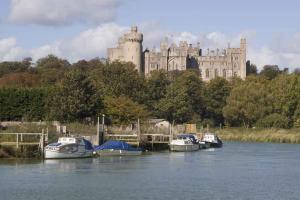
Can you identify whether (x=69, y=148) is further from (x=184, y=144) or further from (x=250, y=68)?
(x=250, y=68)

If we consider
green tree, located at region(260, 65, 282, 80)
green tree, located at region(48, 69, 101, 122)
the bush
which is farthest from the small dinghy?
green tree, located at region(260, 65, 282, 80)

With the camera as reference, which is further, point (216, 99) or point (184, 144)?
point (216, 99)

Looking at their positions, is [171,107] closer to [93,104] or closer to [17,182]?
[93,104]

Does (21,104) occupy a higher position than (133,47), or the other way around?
(133,47)

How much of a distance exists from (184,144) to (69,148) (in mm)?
18481

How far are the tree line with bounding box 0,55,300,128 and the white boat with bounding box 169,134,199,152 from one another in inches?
382

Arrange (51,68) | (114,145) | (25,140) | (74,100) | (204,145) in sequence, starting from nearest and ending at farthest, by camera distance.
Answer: (25,140), (114,145), (74,100), (204,145), (51,68)

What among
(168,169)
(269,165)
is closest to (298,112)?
(269,165)

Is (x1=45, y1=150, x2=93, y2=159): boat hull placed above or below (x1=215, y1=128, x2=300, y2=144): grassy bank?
below

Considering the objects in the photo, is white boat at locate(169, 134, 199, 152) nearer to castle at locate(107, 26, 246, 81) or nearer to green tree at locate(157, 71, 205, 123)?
green tree at locate(157, 71, 205, 123)

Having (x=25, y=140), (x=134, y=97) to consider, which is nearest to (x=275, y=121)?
(x=134, y=97)

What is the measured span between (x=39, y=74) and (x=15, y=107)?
54.6 metres

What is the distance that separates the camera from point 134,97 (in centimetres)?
10362

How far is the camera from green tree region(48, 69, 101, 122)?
7462 centimetres
